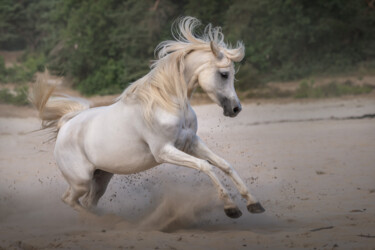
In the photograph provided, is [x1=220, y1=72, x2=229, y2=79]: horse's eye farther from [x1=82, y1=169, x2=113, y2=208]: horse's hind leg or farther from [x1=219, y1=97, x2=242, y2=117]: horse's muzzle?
[x1=82, y1=169, x2=113, y2=208]: horse's hind leg

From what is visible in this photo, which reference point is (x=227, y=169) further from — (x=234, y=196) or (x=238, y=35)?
(x=238, y=35)

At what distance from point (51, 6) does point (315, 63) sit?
8417mm

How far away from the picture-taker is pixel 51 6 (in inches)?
744

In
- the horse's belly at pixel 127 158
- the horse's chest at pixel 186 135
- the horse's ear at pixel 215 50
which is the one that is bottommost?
the horse's belly at pixel 127 158

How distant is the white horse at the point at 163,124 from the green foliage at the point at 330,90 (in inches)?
335

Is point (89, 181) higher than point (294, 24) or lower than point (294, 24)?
higher

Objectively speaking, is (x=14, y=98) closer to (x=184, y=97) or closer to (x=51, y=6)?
(x=51, y=6)

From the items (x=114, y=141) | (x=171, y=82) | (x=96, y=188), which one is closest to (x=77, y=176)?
(x=96, y=188)

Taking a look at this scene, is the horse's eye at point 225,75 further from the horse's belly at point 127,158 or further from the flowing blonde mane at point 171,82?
the horse's belly at point 127,158

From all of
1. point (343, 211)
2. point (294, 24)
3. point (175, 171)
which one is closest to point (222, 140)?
point (175, 171)

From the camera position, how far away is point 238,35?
51.5 feet

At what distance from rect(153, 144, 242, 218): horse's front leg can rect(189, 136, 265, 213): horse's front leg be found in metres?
0.13

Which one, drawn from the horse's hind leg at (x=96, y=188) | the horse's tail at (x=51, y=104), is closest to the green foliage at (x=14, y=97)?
the horse's tail at (x=51, y=104)

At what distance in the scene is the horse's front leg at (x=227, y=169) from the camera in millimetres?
4770
